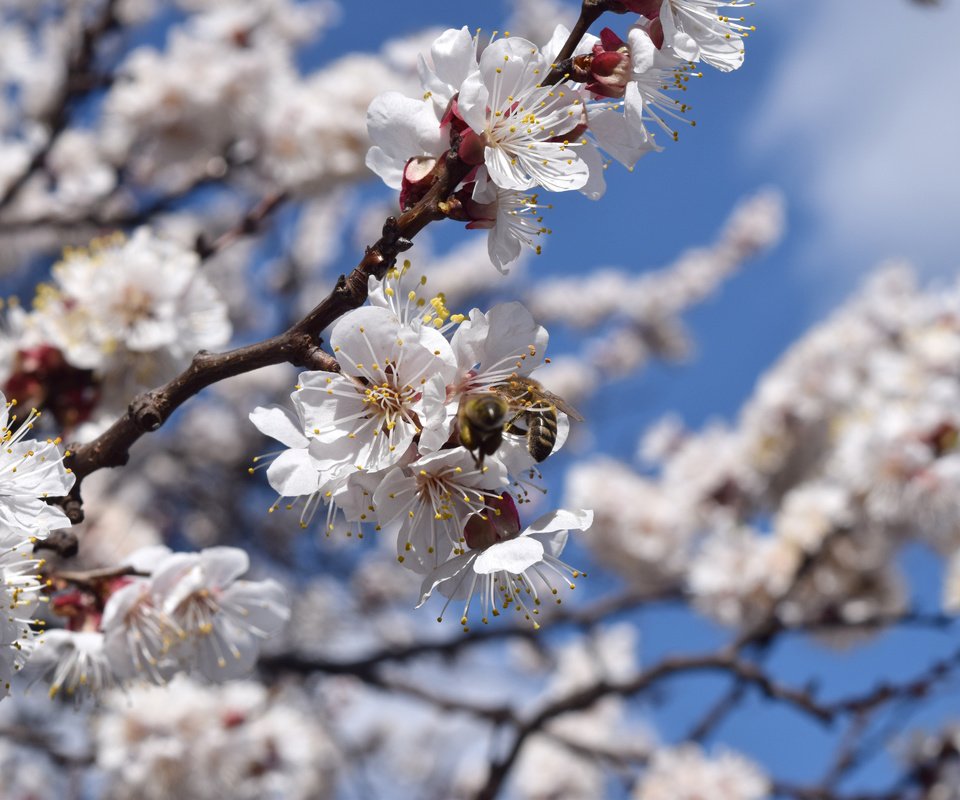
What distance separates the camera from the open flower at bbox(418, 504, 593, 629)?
1.22 m

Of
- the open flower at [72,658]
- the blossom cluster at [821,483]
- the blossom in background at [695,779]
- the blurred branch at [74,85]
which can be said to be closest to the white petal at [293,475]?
the open flower at [72,658]

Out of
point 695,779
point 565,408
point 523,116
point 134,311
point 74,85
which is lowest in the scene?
point 695,779

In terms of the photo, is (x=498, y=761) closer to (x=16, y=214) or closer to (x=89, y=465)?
(x=89, y=465)

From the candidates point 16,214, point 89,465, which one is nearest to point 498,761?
point 89,465

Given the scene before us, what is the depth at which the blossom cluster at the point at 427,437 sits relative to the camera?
1.23 meters

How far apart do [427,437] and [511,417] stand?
0.47 feet

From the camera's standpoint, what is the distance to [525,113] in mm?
1322

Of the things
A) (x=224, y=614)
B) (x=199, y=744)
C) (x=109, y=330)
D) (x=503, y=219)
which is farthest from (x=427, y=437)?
(x=199, y=744)

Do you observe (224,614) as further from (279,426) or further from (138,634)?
(279,426)

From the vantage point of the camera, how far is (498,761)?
2.97 m

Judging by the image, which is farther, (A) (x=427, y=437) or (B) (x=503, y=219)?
(B) (x=503, y=219)

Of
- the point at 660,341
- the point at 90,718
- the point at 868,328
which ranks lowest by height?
the point at 660,341

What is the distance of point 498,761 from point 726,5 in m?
2.39

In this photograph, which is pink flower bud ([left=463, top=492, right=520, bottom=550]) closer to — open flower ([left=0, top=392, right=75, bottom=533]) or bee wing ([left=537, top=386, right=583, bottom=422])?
bee wing ([left=537, top=386, right=583, bottom=422])
